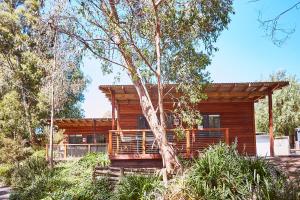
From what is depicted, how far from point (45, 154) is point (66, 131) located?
662 cm

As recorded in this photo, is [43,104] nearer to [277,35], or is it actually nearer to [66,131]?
[66,131]

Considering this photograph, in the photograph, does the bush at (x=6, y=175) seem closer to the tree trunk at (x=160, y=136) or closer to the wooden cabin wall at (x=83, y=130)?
the wooden cabin wall at (x=83, y=130)

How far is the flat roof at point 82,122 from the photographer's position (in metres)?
28.5

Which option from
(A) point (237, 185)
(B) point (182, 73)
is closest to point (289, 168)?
(B) point (182, 73)

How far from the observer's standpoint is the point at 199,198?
7949 millimetres

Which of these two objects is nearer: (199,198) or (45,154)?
(199,198)

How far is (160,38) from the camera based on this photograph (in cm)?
1247

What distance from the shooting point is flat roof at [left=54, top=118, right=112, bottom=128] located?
28.5m

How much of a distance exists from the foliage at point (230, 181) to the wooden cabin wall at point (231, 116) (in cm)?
1220

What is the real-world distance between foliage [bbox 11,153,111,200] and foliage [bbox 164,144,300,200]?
8.99ft

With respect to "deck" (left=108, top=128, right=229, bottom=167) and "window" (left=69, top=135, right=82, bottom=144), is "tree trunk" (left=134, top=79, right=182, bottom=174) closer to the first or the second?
"deck" (left=108, top=128, right=229, bottom=167)

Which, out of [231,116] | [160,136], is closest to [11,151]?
[231,116]

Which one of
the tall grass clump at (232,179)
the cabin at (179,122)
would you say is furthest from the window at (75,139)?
the tall grass clump at (232,179)

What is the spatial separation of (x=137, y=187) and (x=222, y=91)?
10.6 meters
